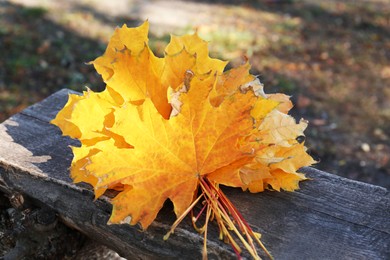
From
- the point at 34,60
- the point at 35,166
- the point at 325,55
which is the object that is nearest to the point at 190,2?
the point at 325,55

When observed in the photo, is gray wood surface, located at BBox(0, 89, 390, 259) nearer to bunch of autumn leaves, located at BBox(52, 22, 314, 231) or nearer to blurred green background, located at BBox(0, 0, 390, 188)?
bunch of autumn leaves, located at BBox(52, 22, 314, 231)

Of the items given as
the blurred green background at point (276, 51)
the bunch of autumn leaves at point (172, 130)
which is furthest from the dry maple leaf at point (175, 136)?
the blurred green background at point (276, 51)

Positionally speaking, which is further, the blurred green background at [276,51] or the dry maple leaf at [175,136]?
the blurred green background at [276,51]

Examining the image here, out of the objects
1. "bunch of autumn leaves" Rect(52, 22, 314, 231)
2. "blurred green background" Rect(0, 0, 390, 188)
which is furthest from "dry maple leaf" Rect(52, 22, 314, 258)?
"blurred green background" Rect(0, 0, 390, 188)

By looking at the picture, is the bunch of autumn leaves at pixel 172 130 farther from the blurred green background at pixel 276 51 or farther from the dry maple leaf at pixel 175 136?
the blurred green background at pixel 276 51

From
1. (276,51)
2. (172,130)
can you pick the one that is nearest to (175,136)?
(172,130)

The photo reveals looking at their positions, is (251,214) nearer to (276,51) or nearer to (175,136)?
(175,136)

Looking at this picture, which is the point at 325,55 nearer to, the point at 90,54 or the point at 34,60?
the point at 90,54
